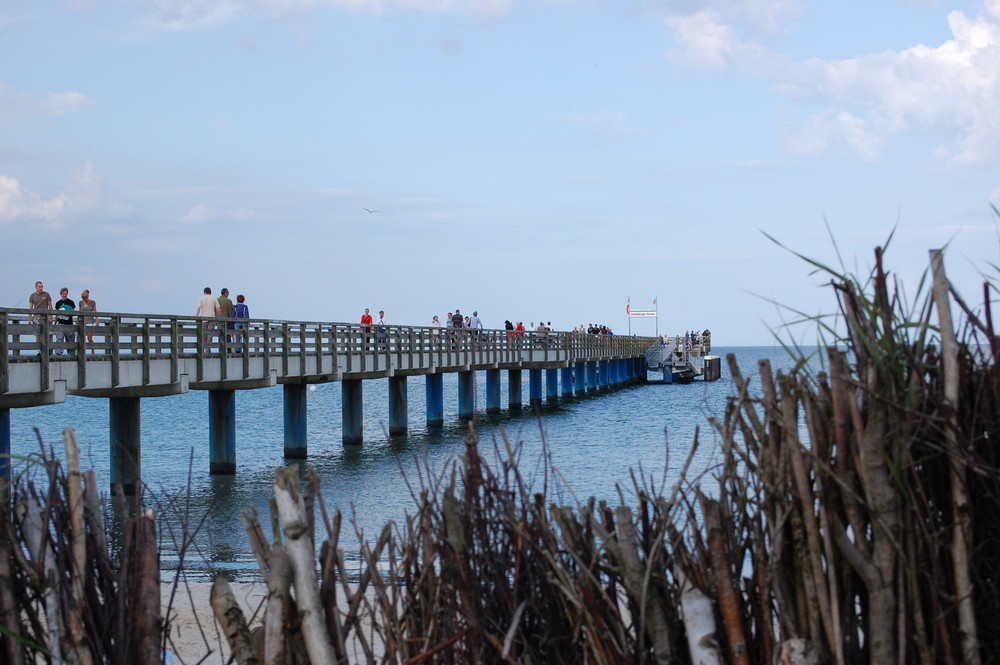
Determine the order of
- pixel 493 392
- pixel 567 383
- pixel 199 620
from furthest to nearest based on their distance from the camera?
1. pixel 567 383
2. pixel 493 392
3. pixel 199 620

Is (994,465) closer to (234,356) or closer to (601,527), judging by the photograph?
(601,527)

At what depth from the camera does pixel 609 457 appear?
2633 cm

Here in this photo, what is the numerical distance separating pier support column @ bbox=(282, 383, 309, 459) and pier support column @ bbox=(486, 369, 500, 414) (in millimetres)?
15265

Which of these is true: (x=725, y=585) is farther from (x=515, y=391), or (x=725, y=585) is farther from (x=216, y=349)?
(x=515, y=391)

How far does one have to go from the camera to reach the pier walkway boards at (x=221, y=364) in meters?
15.4

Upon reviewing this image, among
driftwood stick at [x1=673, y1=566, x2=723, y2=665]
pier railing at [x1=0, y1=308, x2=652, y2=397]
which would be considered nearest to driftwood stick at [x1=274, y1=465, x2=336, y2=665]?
driftwood stick at [x1=673, y1=566, x2=723, y2=665]

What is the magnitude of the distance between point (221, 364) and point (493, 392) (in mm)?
22508

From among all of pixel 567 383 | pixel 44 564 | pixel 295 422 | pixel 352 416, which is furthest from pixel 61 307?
pixel 567 383

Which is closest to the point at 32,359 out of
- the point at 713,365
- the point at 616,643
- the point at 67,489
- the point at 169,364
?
the point at 169,364

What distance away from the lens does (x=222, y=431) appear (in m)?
24.0

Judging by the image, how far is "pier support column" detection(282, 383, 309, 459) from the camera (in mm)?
26938

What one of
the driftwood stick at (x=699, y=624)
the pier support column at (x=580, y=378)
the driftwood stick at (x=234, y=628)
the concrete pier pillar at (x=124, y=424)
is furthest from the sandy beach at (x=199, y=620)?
the pier support column at (x=580, y=378)

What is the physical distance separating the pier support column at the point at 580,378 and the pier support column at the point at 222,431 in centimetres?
3661

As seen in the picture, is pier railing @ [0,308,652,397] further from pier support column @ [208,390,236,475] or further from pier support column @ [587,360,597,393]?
pier support column @ [587,360,597,393]
